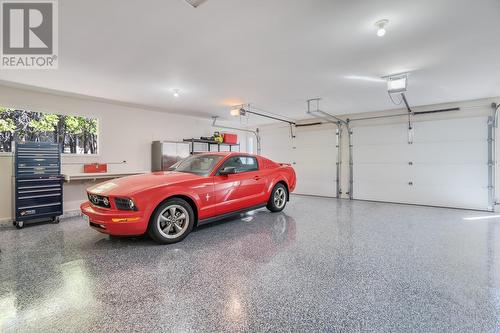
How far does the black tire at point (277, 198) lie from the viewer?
15.9 ft

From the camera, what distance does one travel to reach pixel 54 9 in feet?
7.10

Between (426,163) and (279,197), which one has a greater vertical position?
(426,163)

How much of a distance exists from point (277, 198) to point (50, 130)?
4.99m

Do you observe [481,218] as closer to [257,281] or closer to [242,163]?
[242,163]

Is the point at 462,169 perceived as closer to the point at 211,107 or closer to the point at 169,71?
the point at 211,107

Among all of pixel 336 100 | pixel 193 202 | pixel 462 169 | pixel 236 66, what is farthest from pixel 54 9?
pixel 462 169

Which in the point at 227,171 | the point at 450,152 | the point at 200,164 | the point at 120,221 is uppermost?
the point at 450,152

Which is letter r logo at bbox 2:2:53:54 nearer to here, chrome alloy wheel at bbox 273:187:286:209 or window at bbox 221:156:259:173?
window at bbox 221:156:259:173

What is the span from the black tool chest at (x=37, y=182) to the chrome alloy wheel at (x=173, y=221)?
271 cm

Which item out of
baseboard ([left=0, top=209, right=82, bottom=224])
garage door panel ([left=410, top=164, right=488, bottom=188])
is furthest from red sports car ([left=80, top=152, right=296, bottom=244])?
garage door panel ([left=410, top=164, right=488, bottom=188])

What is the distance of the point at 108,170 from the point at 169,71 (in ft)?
10.4

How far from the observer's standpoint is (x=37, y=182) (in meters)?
4.13

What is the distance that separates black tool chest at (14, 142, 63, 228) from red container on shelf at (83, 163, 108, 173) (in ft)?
2.30

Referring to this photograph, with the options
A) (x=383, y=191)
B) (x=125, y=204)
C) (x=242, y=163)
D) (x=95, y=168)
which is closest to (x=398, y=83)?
(x=242, y=163)
